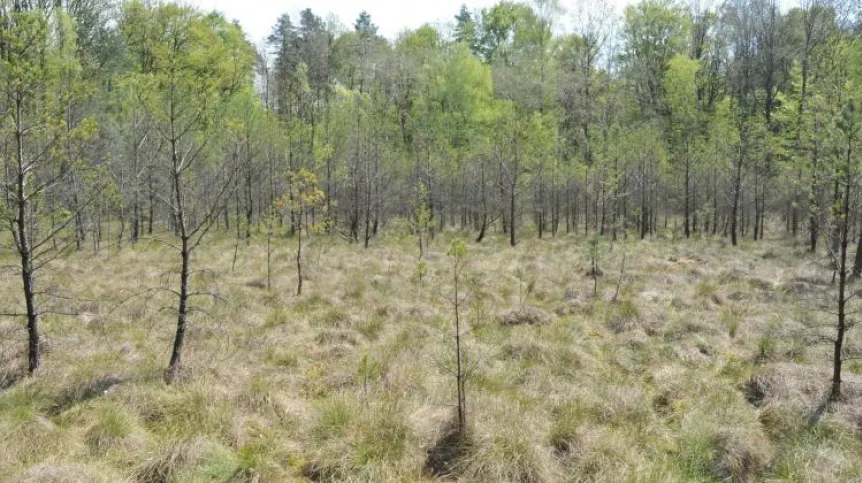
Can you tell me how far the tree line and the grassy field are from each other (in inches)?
37.1

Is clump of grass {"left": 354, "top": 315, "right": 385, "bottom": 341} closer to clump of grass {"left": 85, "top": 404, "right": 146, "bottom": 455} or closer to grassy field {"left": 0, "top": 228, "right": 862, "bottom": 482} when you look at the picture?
grassy field {"left": 0, "top": 228, "right": 862, "bottom": 482}

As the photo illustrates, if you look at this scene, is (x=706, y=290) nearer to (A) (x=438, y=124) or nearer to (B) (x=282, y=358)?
(B) (x=282, y=358)

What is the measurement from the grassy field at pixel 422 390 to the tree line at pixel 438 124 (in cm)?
94

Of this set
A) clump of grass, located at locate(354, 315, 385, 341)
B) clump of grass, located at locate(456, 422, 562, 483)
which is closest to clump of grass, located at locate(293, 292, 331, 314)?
clump of grass, located at locate(354, 315, 385, 341)

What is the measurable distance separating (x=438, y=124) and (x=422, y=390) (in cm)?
2492

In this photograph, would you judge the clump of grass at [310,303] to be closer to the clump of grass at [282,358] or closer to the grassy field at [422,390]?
the grassy field at [422,390]

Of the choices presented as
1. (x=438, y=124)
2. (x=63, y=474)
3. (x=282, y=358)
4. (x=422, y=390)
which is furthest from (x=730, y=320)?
(x=438, y=124)

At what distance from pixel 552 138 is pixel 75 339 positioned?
2126 centimetres

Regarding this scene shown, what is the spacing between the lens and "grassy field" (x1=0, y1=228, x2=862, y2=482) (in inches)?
171

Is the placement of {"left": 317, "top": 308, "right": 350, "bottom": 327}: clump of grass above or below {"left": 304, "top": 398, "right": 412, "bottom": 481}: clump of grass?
above

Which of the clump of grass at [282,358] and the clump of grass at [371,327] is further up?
the clump of grass at [371,327]

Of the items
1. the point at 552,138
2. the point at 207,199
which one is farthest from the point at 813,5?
the point at 207,199

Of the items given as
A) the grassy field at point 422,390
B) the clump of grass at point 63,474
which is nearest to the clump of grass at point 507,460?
the grassy field at point 422,390

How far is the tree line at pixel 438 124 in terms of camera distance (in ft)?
19.6
